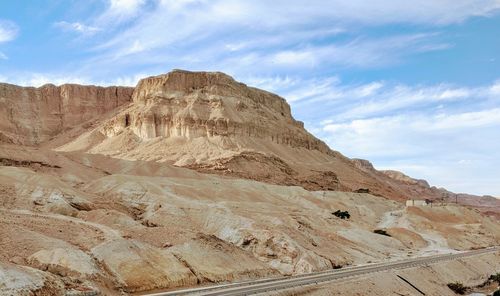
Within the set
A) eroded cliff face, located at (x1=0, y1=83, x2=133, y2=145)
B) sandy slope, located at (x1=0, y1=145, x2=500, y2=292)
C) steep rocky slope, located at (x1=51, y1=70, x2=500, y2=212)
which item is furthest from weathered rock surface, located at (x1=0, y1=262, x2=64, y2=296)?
eroded cliff face, located at (x1=0, y1=83, x2=133, y2=145)

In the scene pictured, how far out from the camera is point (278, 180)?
373 ft

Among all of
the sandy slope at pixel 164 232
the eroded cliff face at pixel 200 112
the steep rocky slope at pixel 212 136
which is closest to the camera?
the sandy slope at pixel 164 232

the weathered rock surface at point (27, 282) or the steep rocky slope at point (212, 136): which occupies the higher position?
the steep rocky slope at point (212, 136)

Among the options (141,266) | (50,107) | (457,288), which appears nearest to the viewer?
(141,266)

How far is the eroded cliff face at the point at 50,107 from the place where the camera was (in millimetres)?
156500

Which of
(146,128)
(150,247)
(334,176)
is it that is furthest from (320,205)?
(150,247)

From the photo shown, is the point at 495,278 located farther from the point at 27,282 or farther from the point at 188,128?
the point at 188,128

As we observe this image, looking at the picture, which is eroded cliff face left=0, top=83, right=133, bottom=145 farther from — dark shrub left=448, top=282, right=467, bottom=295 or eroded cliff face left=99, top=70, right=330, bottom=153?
dark shrub left=448, top=282, right=467, bottom=295

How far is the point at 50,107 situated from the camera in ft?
548

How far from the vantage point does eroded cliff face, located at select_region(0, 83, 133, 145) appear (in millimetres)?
156500

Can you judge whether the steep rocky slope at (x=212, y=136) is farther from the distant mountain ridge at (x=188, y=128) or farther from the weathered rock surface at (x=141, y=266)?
the weathered rock surface at (x=141, y=266)

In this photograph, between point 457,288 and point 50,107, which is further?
point 50,107

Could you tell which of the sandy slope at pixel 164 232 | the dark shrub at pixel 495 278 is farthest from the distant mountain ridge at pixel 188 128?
the dark shrub at pixel 495 278

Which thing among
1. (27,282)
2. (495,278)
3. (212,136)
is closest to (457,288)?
(495,278)
